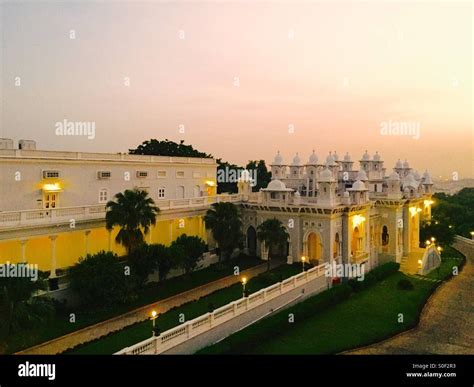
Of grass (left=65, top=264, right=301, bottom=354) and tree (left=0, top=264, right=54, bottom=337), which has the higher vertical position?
tree (left=0, top=264, right=54, bottom=337)

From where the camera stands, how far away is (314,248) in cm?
3456

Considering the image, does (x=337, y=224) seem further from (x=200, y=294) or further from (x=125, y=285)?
(x=125, y=285)

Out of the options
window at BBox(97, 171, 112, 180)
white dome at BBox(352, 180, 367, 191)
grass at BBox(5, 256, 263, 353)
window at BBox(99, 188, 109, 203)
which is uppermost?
window at BBox(97, 171, 112, 180)

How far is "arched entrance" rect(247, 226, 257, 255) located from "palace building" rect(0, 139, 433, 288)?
3.5 inches

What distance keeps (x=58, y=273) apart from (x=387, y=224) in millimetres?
29057

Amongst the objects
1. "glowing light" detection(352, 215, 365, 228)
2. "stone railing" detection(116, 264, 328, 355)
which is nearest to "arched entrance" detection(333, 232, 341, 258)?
"glowing light" detection(352, 215, 365, 228)

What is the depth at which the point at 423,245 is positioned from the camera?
4475cm

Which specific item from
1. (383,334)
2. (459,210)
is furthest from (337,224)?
(459,210)

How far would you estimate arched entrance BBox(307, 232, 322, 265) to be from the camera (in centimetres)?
3378

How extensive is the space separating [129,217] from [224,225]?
8.90m

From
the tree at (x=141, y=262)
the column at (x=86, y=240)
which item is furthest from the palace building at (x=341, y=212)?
the column at (x=86, y=240)

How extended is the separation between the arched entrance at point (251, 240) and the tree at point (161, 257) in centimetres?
1144

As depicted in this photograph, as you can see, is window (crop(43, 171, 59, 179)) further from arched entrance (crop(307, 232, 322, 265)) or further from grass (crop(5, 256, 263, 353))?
arched entrance (crop(307, 232, 322, 265))

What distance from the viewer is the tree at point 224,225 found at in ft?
102
